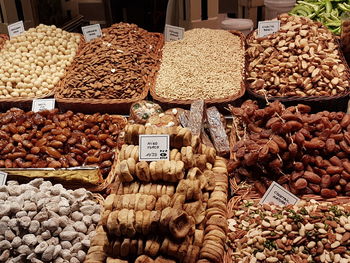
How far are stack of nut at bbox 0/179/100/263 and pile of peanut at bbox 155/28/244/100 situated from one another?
1027 mm

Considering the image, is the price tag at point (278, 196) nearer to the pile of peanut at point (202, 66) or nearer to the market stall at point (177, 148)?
the market stall at point (177, 148)

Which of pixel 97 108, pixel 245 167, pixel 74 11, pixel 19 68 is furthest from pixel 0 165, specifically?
pixel 74 11

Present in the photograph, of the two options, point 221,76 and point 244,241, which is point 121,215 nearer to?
point 244,241

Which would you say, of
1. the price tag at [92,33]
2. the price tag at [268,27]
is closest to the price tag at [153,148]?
the price tag at [268,27]

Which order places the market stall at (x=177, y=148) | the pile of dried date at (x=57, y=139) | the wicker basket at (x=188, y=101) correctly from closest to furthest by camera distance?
the market stall at (x=177, y=148) → the pile of dried date at (x=57, y=139) → the wicker basket at (x=188, y=101)

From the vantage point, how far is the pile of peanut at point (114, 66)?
117 inches

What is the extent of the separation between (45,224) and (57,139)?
28.0 inches

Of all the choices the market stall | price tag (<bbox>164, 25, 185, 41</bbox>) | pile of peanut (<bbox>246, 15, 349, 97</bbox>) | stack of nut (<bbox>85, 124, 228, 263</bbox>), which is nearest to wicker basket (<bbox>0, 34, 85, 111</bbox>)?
the market stall

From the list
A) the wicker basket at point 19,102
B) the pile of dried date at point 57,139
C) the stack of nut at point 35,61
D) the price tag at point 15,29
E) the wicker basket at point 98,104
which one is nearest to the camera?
the pile of dried date at point 57,139

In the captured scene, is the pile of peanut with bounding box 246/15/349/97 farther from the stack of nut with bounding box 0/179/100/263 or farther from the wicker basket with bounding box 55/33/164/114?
the stack of nut with bounding box 0/179/100/263

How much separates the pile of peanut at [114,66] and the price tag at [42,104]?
0.10m

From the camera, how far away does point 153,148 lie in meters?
1.79

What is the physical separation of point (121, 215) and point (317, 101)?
5.03 ft

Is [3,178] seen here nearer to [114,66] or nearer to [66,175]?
[66,175]
